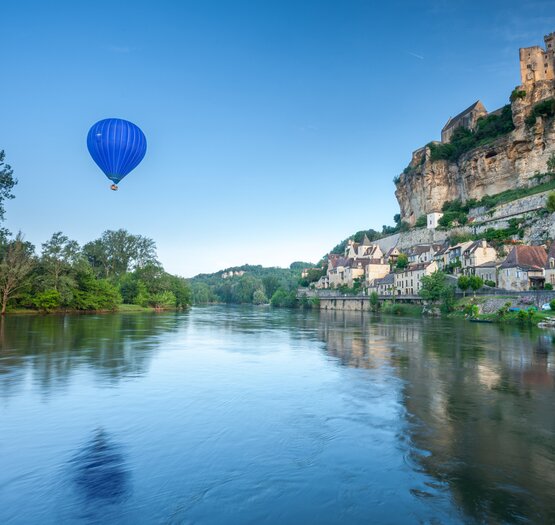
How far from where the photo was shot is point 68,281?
179ft

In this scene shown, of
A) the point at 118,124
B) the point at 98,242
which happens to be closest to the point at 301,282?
the point at 98,242

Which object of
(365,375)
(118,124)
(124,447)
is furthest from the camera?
(118,124)

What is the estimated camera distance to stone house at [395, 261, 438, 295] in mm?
61969

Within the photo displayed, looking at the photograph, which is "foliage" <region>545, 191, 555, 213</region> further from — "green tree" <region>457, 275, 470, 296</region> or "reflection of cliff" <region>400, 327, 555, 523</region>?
"reflection of cliff" <region>400, 327, 555, 523</region>

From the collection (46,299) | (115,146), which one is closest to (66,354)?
(115,146)

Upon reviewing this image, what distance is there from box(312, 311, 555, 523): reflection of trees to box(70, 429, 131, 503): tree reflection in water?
5692 mm

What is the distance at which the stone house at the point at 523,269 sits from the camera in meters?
43.7

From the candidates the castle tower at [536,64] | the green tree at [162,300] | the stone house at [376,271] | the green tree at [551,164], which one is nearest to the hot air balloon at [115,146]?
the green tree at [162,300]

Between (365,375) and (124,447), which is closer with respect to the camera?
(124,447)

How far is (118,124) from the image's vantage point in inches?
862

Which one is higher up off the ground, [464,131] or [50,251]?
[464,131]

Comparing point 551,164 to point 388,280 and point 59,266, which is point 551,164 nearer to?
point 388,280

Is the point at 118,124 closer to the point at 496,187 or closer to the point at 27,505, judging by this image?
the point at 27,505

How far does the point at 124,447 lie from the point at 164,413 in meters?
2.50
